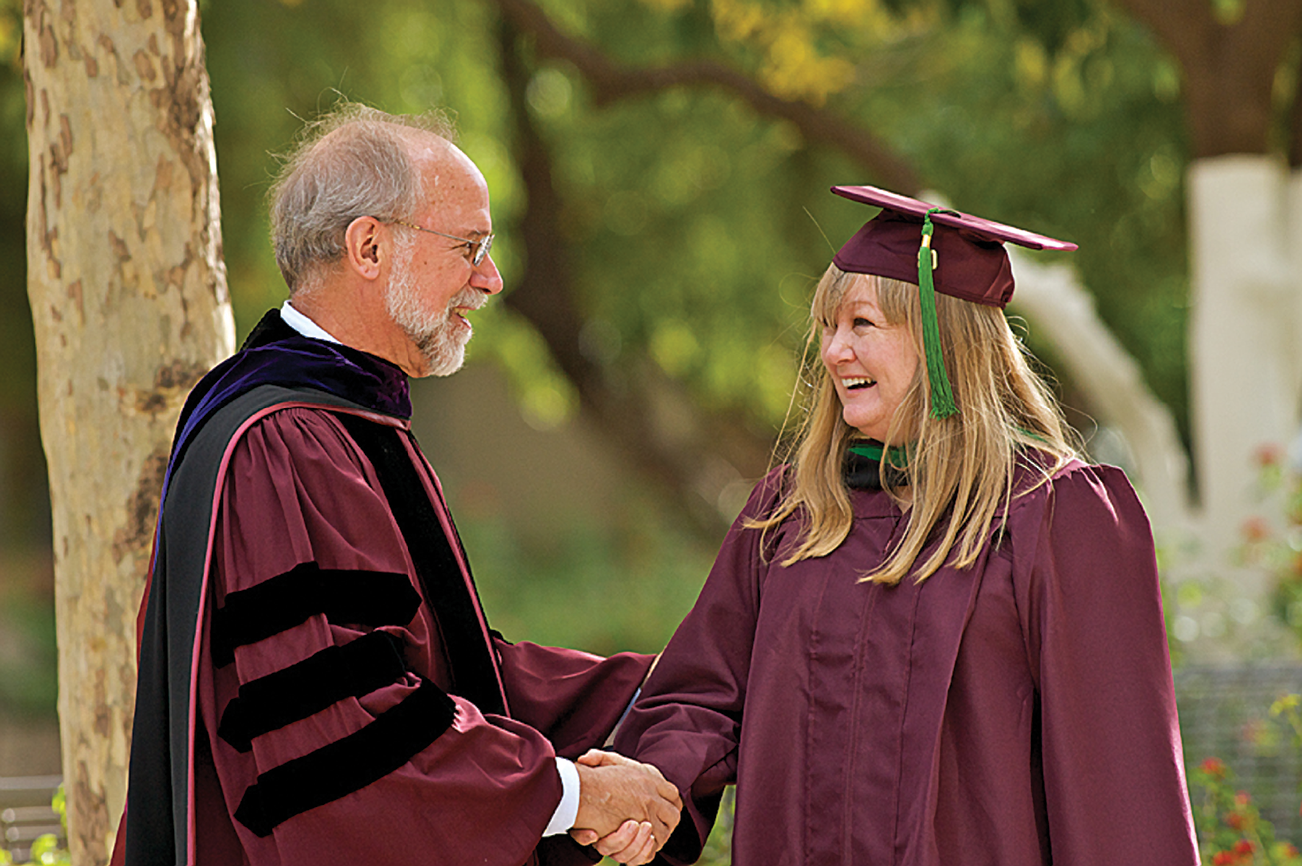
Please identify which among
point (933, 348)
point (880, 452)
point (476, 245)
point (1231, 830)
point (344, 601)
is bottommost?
point (1231, 830)

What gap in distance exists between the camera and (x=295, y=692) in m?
2.29

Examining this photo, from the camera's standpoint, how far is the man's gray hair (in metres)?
2.58

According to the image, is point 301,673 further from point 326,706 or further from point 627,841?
point 627,841

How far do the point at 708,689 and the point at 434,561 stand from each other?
24.8 inches

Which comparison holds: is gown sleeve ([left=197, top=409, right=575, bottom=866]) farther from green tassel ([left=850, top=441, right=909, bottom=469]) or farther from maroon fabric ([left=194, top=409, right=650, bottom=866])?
green tassel ([left=850, top=441, right=909, bottom=469])

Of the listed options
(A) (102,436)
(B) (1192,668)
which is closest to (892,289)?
(A) (102,436)

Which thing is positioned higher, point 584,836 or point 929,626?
point 929,626

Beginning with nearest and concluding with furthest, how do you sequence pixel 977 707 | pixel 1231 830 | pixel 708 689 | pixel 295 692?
pixel 295 692, pixel 977 707, pixel 708 689, pixel 1231 830

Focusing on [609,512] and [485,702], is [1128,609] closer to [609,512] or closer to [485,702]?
[485,702]

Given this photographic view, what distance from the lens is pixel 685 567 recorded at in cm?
1485

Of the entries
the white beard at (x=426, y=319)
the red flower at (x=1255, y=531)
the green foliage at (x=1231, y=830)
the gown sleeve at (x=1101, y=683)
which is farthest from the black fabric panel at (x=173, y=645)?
the red flower at (x=1255, y=531)

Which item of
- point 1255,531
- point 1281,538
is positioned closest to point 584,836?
point 1255,531

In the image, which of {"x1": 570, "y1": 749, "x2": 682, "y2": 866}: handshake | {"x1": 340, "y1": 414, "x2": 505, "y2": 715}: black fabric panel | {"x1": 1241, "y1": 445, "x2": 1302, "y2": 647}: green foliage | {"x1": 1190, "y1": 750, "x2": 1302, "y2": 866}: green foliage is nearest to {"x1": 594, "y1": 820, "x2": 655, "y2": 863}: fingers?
{"x1": 570, "y1": 749, "x2": 682, "y2": 866}: handshake

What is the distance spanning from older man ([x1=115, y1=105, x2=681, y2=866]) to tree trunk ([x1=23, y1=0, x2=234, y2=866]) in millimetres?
382
